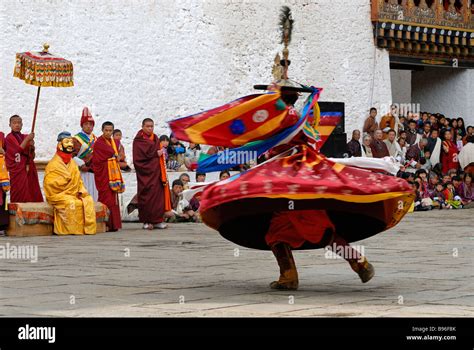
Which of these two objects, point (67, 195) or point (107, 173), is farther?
point (107, 173)

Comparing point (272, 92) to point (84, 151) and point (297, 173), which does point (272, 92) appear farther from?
point (84, 151)

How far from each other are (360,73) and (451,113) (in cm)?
333

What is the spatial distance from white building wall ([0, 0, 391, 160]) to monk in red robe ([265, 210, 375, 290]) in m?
9.34

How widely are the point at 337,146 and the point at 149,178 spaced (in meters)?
5.38

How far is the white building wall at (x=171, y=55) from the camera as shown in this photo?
645 inches

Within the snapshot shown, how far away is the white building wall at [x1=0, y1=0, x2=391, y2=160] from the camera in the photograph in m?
16.4

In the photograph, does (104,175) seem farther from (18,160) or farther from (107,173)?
(18,160)

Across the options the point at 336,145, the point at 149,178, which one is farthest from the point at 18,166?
the point at 336,145

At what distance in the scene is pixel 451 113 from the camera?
23531 mm

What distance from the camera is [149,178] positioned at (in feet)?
46.6

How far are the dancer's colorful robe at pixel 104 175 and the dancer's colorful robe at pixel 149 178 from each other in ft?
1.22

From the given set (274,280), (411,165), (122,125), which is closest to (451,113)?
(411,165)

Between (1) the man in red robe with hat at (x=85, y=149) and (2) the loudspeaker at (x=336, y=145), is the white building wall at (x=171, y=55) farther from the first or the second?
(1) the man in red robe with hat at (x=85, y=149)

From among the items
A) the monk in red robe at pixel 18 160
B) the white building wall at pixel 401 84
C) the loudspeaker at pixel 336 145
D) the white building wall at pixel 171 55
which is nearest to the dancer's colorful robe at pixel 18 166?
the monk in red robe at pixel 18 160
